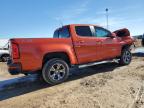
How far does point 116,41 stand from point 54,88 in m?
3.79

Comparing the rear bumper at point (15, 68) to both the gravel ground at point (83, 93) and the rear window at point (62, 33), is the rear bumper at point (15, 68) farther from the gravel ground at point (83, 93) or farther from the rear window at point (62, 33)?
the rear window at point (62, 33)

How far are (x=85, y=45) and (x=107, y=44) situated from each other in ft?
4.12

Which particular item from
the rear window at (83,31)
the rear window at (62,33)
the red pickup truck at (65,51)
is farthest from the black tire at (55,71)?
the rear window at (83,31)

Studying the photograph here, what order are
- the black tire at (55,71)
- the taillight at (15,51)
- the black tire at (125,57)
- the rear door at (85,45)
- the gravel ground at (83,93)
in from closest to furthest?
the gravel ground at (83,93) → the taillight at (15,51) → the black tire at (55,71) → the rear door at (85,45) → the black tire at (125,57)

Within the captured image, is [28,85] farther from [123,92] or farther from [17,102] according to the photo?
[123,92]

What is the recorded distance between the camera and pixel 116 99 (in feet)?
16.7

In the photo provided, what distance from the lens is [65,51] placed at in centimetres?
714

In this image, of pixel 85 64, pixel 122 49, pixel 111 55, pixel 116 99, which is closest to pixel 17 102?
pixel 116 99

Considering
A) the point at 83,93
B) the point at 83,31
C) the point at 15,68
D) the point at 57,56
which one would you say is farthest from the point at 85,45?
the point at 15,68

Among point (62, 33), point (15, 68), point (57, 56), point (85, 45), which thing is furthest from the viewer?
point (62, 33)

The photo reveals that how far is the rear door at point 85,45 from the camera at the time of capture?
7590mm

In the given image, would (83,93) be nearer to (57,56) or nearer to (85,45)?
(57,56)

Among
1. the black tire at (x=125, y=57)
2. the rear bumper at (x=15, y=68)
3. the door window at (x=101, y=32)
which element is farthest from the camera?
the black tire at (x=125, y=57)

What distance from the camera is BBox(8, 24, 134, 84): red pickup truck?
6.38 meters
